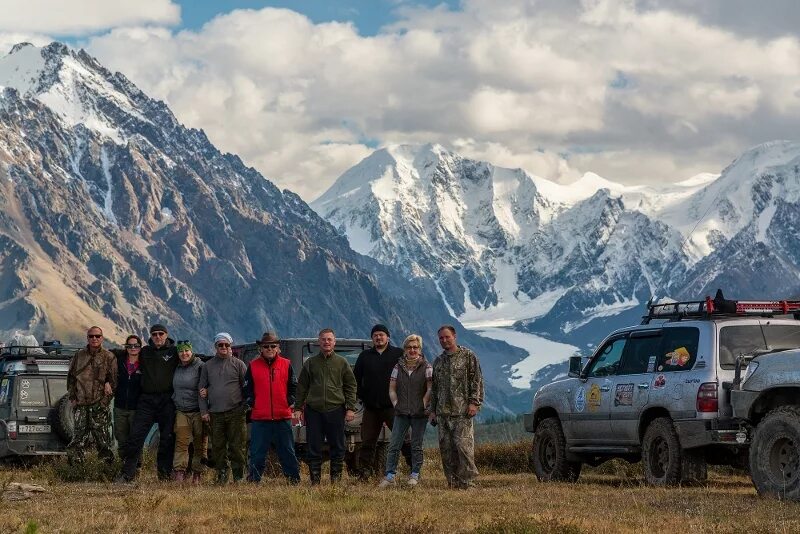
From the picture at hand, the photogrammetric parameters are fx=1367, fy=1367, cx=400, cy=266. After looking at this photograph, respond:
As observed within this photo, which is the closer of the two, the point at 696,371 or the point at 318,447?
the point at 696,371

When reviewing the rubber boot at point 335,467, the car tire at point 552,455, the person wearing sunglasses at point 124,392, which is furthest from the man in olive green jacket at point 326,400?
the car tire at point 552,455

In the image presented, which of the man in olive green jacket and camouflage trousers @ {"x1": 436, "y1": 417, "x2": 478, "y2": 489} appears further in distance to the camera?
the man in olive green jacket

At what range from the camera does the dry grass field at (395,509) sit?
12.6 metres

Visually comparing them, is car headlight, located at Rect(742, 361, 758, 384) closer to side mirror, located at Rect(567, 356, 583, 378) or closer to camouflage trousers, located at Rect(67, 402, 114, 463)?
side mirror, located at Rect(567, 356, 583, 378)

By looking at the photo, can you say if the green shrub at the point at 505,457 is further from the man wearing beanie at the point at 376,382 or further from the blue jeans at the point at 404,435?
the blue jeans at the point at 404,435

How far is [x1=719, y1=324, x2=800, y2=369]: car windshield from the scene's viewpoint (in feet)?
56.1

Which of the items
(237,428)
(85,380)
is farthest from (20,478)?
(237,428)

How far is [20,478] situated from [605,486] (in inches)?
330

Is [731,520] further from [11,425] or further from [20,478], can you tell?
[11,425]

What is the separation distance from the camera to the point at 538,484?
19.2 m

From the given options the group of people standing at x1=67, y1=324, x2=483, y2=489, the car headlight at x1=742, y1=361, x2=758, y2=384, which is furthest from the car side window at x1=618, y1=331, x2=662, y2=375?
the group of people standing at x1=67, y1=324, x2=483, y2=489

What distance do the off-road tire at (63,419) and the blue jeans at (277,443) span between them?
17.9ft

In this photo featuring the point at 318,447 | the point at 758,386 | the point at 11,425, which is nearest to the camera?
the point at 758,386

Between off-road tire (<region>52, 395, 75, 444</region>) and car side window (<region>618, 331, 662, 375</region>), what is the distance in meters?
9.61
